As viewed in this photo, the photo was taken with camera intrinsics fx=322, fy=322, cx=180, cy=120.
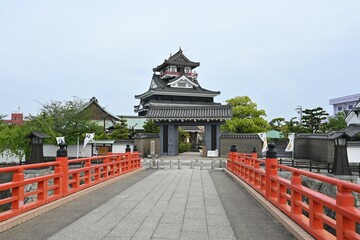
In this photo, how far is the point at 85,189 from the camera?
9.60 metres

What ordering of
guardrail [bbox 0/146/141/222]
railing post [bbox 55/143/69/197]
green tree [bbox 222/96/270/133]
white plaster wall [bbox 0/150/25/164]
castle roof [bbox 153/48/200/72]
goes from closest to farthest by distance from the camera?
guardrail [bbox 0/146/141/222]
railing post [bbox 55/143/69/197]
white plaster wall [bbox 0/150/25/164]
green tree [bbox 222/96/270/133]
castle roof [bbox 153/48/200/72]

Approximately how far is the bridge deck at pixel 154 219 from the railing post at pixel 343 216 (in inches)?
52.8

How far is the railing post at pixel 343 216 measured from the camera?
3760mm

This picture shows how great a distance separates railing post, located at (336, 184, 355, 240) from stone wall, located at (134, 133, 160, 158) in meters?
25.5

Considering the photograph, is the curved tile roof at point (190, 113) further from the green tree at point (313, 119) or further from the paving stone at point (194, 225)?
the paving stone at point (194, 225)

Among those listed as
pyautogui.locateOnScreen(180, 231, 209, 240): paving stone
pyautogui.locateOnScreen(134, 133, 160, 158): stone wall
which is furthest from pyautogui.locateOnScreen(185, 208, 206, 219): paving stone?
pyautogui.locateOnScreen(134, 133, 160, 158): stone wall

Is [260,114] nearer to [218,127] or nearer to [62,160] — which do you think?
[218,127]

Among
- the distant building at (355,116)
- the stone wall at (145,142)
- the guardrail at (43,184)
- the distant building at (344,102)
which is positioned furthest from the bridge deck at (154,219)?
the distant building at (344,102)

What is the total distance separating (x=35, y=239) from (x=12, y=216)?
1229 millimetres

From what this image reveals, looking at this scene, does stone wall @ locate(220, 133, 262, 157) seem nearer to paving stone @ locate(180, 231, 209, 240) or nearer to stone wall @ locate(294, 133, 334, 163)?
stone wall @ locate(294, 133, 334, 163)

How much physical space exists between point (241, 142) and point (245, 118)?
9927 millimetres

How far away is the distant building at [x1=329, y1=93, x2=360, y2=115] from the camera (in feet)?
217

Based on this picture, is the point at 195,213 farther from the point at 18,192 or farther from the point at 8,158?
the point at 8,158

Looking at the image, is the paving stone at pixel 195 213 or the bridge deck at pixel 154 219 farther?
the paving stone at pixel 195 213
